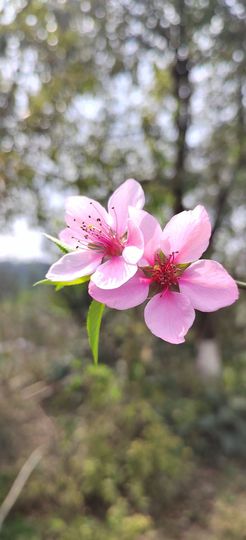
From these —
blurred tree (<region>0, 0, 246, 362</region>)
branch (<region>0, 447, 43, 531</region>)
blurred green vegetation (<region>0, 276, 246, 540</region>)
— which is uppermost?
blurred tree (<region>0, 0, 246, 362</region>)

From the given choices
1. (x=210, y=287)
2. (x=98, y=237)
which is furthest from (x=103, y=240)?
(x=210, y=287)

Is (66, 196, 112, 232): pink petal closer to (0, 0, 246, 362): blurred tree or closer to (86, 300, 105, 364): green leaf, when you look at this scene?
(86, 300, 105, 364): green leaf

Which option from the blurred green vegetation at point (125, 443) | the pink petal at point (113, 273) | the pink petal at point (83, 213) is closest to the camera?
the pink petal at point (113, 273)

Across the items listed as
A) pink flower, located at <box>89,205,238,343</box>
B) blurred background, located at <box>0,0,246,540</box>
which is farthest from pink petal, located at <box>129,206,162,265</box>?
blurred background, located at <box>0,0,246,540</box>

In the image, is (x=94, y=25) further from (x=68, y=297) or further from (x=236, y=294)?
(x=236, y=294)

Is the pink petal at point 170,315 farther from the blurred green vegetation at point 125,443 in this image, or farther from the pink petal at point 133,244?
the blurred green vegetation at point 125,443

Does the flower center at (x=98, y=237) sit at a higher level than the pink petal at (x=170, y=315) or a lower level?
higher

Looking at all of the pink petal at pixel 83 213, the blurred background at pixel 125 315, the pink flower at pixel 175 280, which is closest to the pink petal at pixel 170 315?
the pink flower at pixel 175 280
